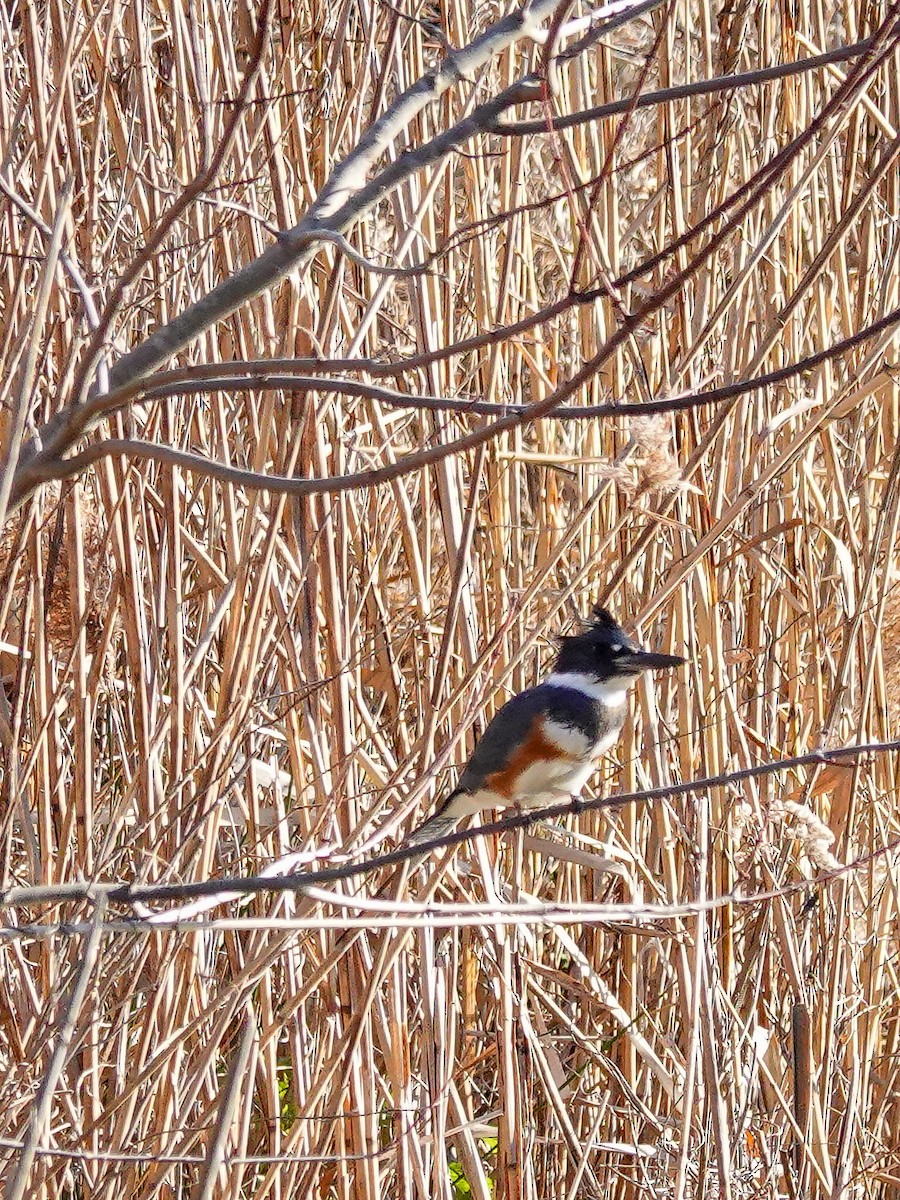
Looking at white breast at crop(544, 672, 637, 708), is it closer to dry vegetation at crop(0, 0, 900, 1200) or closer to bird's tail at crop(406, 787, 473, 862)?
dry vegetation at crop(0, 0, 900, 1200)

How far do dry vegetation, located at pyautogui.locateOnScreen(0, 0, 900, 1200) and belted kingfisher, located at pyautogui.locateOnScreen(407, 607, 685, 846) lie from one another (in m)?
0.08

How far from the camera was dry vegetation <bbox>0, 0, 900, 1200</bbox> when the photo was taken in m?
1.74

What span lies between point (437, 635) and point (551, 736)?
0.29 meters

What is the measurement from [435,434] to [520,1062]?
116 centimetres

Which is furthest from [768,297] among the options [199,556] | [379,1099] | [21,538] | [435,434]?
[379,1099]

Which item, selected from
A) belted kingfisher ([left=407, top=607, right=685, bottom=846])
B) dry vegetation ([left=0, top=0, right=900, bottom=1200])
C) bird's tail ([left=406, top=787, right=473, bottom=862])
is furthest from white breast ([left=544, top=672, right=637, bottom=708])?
bird's tail ([left=406, top=787, right=473, bottom=862])

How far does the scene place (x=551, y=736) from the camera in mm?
2180

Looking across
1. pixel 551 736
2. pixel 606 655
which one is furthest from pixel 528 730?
pixel 606 655

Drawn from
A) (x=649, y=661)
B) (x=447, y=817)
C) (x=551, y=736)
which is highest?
(x=649, y=661)

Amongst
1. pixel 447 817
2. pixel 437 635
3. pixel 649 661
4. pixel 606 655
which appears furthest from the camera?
pixel 437 635

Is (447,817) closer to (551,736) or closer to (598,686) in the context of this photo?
Result: (551,736)

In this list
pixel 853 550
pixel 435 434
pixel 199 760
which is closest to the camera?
pixel 199 760

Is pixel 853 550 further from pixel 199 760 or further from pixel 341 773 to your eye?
pixel 199 760

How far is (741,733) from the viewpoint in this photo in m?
2.09
